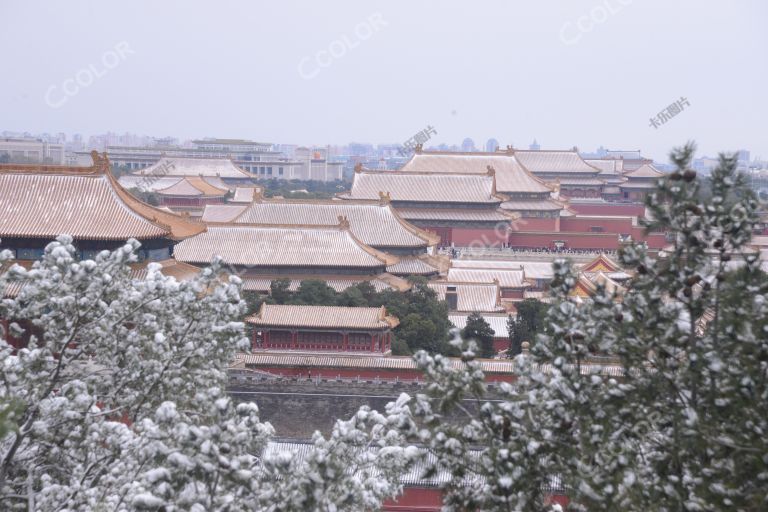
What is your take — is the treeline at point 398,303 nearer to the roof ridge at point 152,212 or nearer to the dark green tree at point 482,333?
the dark green tree at point 482,333

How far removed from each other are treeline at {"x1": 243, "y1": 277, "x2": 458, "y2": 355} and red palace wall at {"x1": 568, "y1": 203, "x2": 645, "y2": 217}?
2910 cm

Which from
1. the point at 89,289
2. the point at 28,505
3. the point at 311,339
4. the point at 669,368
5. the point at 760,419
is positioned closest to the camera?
the point at 760,419

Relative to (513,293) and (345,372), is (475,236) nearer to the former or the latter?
(513,293)

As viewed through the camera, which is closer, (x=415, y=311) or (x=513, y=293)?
(x=415, y=311)

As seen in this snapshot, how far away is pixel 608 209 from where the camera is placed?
54.1 meters

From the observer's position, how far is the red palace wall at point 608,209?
53194mm

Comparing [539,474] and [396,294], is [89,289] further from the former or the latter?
[396,294]

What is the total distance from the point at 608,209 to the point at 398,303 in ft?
105

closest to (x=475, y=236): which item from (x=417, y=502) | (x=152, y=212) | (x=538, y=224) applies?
(x=538, y=224)

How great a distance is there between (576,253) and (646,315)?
35735 millimetres

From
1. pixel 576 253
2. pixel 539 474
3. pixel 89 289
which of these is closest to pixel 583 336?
pixel 539 474

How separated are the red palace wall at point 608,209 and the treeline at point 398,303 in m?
29.1

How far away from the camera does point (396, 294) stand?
2483 cm

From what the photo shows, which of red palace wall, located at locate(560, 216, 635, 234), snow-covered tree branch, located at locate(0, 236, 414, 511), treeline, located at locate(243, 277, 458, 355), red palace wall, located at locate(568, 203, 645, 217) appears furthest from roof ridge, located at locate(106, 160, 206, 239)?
red palace wall, located at locate(568, 203, 645, 217)
